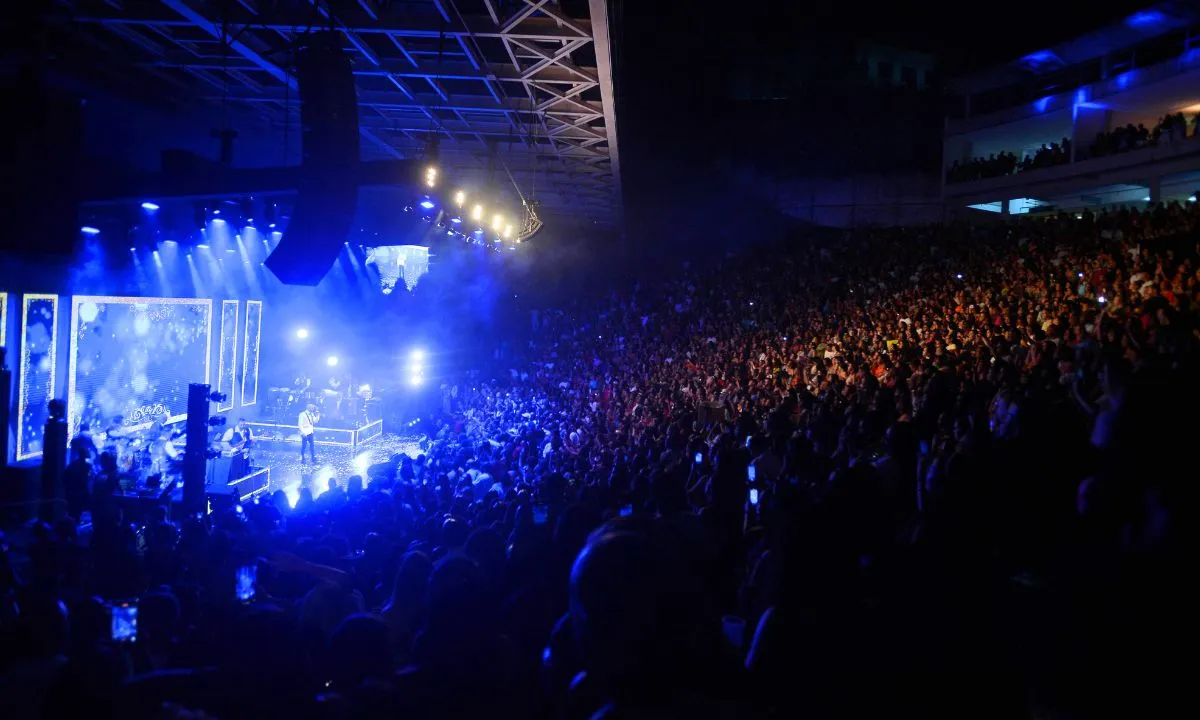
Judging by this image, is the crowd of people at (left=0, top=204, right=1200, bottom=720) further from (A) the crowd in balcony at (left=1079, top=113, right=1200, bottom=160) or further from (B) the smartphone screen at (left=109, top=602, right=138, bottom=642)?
(A) the crowd in balcony at (left=1079, top=113, right=1200, bottom=160)

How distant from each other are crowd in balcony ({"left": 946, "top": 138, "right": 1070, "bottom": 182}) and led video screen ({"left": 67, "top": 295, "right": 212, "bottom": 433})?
Result: 1984cm

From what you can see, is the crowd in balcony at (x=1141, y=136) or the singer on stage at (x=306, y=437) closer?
the crowd in balcony at (x=1141, y=136)

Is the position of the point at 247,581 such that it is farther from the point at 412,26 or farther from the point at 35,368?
the point at 35,368

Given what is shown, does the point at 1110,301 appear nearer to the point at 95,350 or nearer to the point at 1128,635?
the point at 1128,635

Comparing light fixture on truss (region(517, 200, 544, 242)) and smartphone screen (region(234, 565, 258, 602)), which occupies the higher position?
light fixture on truss (region(517, 200, 544, 242))

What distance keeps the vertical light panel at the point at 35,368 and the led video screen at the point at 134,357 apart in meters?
0.43

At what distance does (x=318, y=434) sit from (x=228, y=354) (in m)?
2.53

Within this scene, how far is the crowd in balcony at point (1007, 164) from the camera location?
1789 centimetres

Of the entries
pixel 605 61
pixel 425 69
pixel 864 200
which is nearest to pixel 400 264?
pixel 425 69

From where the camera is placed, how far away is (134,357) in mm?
11562

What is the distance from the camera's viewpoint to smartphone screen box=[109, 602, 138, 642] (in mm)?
3158

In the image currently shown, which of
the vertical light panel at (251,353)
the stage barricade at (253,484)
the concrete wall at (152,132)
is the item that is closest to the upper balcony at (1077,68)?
the concrete wall at (152,132)

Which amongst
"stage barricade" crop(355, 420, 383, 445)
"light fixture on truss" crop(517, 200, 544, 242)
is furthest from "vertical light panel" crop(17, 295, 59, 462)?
"light fixture on truss" crop(517, 200, 544, 242)

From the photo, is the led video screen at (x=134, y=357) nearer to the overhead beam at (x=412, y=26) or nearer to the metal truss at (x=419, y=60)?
the metal truss at (x=419, y=60)
